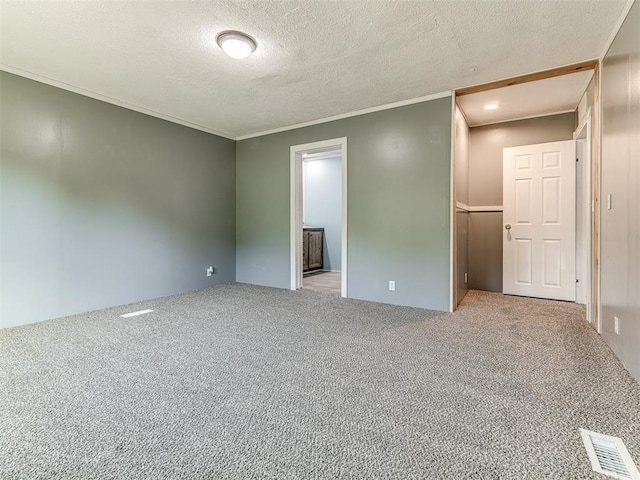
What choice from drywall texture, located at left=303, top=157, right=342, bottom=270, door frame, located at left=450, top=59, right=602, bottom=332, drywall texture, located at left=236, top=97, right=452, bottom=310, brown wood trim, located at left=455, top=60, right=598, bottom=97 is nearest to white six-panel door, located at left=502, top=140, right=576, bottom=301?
door frame, located at left=450, top=59, right=602, bottom=332

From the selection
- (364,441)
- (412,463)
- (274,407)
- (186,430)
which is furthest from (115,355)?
(412,463)

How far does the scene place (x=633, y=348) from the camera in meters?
1.82

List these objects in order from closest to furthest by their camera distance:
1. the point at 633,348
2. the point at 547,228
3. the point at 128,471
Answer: the point at 128,471, the point at 633,348, the point at 547,228

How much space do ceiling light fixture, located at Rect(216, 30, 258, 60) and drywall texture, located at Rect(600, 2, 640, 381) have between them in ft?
8.00

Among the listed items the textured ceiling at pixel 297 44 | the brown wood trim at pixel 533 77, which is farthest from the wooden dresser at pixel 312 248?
the brown wood trim at pixel 533 77

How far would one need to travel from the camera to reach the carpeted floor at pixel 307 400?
1159 mm

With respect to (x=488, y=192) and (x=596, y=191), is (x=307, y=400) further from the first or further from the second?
(x=488, y=192)

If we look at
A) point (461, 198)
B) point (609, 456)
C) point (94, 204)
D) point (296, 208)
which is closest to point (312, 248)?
point (296, 208)

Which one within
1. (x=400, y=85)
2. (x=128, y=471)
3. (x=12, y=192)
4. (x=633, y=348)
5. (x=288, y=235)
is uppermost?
(x=400, y=85)

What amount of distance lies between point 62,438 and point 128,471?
1.39ft

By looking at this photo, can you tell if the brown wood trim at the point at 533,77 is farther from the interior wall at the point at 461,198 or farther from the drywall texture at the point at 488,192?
the drywall texture at the point at 488,192

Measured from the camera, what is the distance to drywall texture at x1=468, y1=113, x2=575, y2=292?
13.6ft

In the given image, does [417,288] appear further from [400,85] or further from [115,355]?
[115,355]

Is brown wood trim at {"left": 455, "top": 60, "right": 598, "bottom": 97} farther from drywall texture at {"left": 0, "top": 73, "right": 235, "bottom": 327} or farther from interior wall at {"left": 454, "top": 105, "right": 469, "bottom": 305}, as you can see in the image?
drywall texture at {"left": 0, "top": 73, "right": 235, "bottom": 327}
